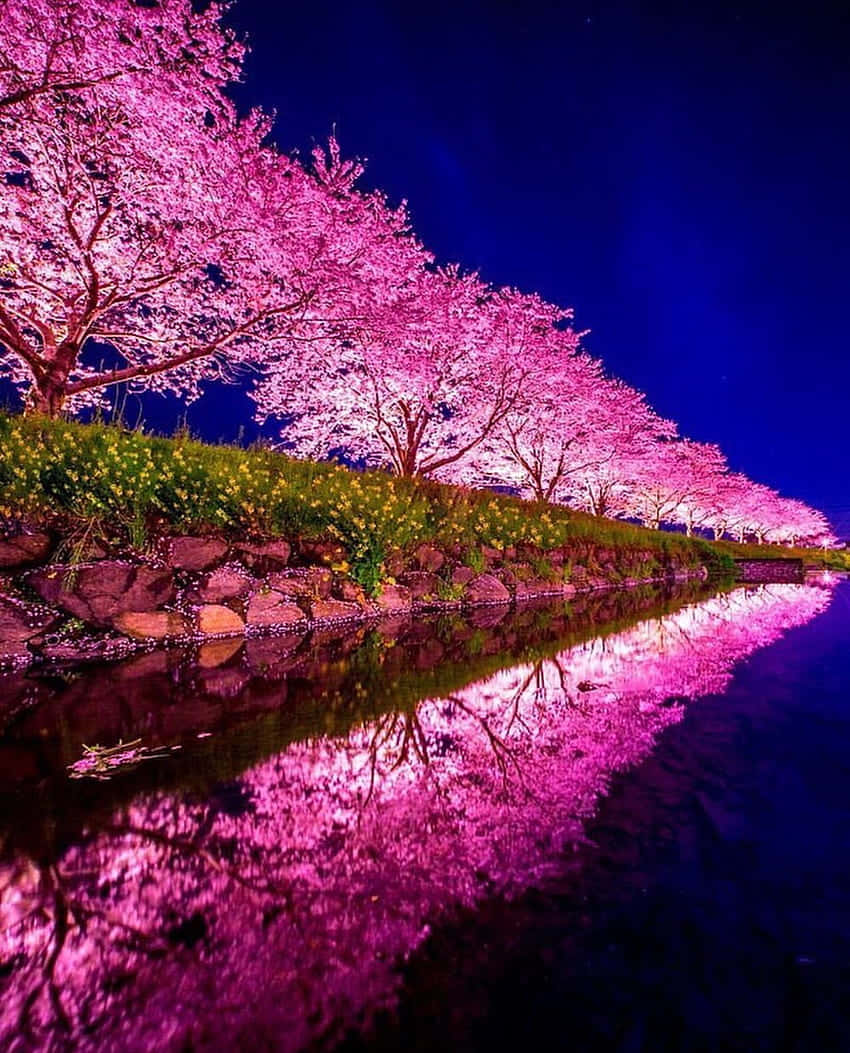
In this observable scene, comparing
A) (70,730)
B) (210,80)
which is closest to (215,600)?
(70,730)

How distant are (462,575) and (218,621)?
5682 mm

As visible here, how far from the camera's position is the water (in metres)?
1.37

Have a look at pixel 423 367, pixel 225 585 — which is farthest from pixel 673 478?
pixel 225 585

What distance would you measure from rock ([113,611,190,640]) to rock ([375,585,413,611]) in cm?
357

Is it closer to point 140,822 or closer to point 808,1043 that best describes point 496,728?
point 140,822

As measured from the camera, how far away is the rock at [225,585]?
7.25 meters

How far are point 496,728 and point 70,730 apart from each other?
9.41ft

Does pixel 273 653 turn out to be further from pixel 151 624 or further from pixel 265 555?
pixel 265 555

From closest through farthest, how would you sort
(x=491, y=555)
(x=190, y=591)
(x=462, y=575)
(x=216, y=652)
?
(x=216, y=652) < (x=190, y=591) < (x=462, y=575) < (x=491, y=555)

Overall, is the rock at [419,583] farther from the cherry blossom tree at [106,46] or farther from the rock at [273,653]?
the cherry blossom tree at [106,46]

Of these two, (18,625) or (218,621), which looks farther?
(218,621)

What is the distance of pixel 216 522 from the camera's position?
25.8 feet

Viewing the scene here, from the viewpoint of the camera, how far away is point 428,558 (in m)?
10.8

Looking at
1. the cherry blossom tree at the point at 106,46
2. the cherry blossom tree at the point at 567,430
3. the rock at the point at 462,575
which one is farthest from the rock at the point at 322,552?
the cherry blossom tree at the point at 567,430
